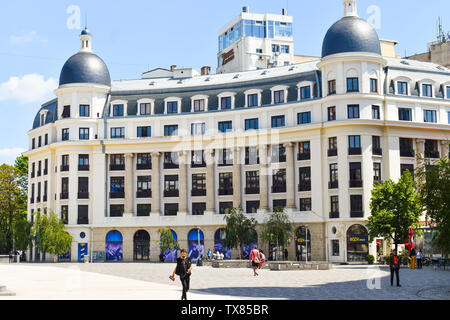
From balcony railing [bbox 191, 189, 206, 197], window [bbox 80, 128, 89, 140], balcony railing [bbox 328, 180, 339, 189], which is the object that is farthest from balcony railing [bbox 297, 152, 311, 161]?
window [bbox 80, 128, 89, 140]

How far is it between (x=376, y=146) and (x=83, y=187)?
4053 centimetres

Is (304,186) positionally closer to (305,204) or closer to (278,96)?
(305,204)

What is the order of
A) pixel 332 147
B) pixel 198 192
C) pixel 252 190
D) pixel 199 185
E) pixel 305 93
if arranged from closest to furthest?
pixel 332 147 → pixel 305 93 → pixel 252 190 → pixel 198 192 → pixel 199 185

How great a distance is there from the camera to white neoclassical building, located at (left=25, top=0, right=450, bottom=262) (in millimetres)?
79750

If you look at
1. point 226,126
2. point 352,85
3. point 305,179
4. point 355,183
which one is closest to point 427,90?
point 352,85

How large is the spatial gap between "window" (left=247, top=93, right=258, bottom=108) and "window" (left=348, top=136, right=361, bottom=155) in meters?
15.0

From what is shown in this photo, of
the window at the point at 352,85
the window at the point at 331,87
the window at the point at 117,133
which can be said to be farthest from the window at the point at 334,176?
the window at the point at 117,133

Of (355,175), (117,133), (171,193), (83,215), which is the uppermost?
(117,133)

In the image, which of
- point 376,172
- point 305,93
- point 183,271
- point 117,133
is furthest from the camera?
point 117,133

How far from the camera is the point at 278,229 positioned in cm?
7588

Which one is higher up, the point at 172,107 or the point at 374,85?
the point at 374,85
